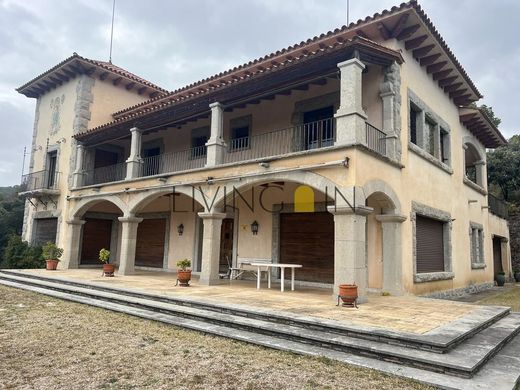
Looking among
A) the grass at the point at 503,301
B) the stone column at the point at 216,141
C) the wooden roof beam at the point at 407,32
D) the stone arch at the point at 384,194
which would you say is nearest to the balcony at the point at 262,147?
the stone column at the point at 216,141

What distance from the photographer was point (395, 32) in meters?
9.63

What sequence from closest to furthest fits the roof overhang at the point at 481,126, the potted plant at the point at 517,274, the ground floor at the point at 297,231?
the ground floor at the point at 297,231, the roof overhang at the point at 481,126, the potted plant at the point at 517,274

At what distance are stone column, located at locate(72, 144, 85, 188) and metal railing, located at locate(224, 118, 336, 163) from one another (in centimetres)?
685

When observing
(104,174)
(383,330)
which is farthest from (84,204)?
(383,330)

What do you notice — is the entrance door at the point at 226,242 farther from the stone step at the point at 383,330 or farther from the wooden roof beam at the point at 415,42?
the wooden roof beam at the point at 415,42

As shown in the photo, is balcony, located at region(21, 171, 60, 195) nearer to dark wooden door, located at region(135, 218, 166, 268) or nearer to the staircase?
dark wooden door, located at region(135, 218, 166, 268)

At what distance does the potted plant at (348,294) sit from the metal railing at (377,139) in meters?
3.62

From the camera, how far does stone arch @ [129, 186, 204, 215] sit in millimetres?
11445

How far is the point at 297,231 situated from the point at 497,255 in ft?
43.4

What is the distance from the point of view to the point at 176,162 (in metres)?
15.3

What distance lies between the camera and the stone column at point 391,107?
9500 millimetres

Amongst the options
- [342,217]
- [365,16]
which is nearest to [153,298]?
[342,217]

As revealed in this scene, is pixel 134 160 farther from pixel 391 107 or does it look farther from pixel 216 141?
pixel 391 107

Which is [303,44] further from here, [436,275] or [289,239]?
[436,275]
